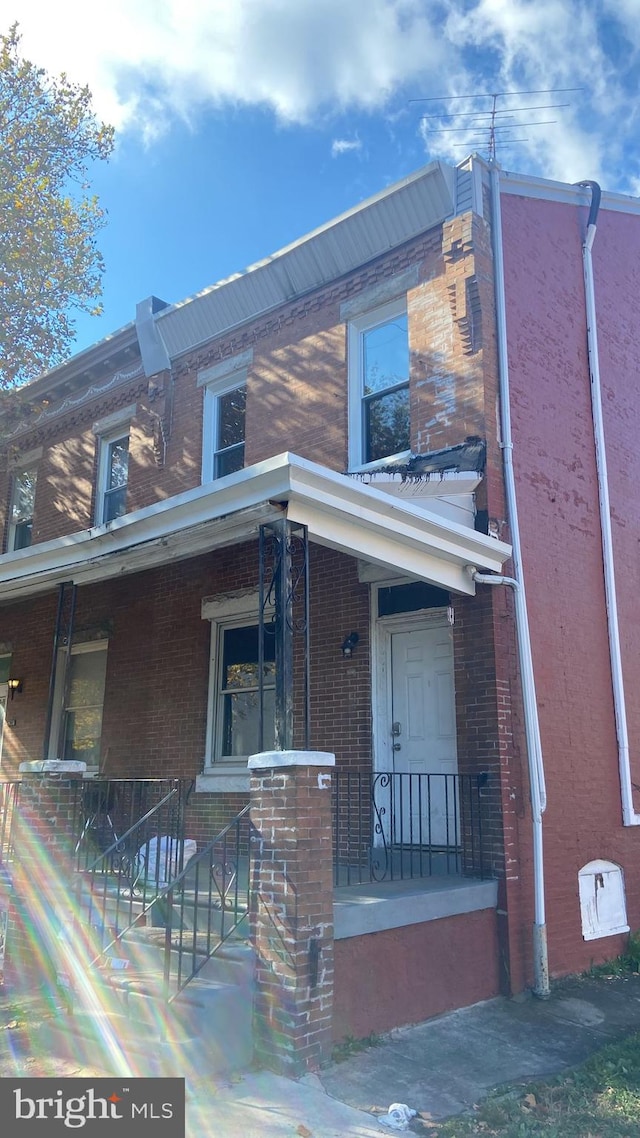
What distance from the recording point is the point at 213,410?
1111cm

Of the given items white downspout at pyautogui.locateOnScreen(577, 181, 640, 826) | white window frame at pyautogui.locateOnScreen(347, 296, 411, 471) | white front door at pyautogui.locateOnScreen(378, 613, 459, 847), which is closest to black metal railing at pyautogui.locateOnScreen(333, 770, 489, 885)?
white front door at pyautogui.locateOnScreen(378, 613, 459, 847)

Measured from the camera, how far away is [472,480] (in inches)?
301

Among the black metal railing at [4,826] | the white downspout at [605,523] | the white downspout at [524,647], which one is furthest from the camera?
the white downspout at [605,523]

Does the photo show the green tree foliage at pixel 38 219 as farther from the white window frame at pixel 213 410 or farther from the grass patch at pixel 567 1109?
the grass patch at pixel 567 1109

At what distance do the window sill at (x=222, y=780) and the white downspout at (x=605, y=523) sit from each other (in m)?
3.72

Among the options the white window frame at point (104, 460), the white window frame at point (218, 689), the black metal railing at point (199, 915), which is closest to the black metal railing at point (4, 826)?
the black metal railing at point (199, 915)

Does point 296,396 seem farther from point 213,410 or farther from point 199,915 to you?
point 199,915

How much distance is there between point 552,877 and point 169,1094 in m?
3.96

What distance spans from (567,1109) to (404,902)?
1.59 metres

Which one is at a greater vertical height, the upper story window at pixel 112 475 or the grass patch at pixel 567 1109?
the upper story window at pixel 112 475

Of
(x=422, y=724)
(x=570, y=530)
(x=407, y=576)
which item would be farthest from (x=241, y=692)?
(x=570, y=530)

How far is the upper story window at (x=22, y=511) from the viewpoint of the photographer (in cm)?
1370

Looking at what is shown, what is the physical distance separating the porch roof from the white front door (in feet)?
3.09

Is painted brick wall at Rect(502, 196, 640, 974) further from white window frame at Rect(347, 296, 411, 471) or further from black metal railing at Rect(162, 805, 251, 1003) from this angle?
black metal railing at Rect(162, 805, 251, 1003)
